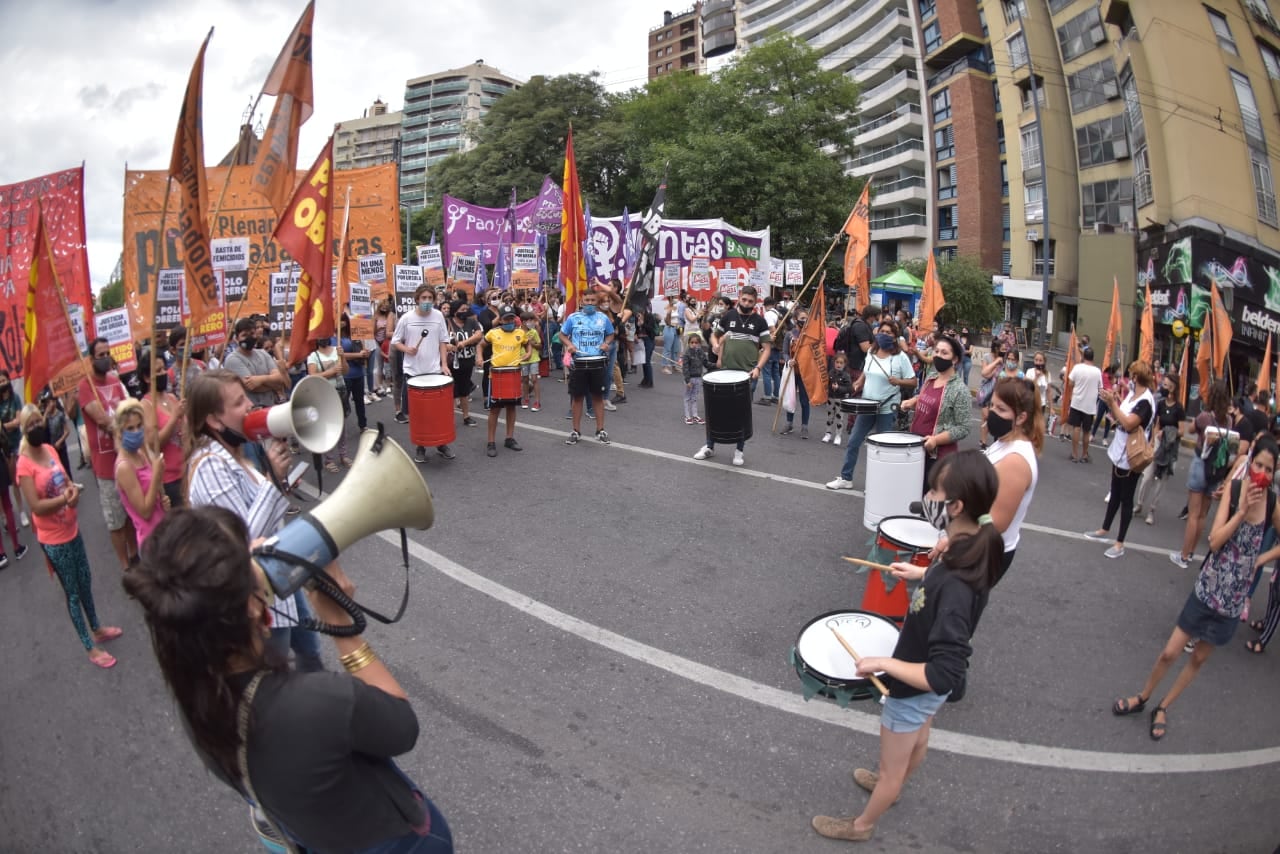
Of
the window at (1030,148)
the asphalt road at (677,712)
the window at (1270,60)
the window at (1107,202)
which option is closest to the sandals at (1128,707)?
the asphalt road at (677,712)

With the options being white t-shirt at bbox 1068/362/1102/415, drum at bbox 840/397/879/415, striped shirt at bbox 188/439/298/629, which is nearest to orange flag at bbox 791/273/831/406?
drum at bbox 840/397/879/415

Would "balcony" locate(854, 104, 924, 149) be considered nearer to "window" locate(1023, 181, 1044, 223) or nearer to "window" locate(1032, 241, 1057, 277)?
"window" locate(1023, 181, 1044, 223)

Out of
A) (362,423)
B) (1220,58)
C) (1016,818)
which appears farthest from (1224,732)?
(1220,58)

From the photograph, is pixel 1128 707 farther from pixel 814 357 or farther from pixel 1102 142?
pixel 1102 142

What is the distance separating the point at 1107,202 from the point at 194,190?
3611cm

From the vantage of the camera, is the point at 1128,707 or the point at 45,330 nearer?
the point at 1128,707

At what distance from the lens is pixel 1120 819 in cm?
335

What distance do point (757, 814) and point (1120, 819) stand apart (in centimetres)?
164

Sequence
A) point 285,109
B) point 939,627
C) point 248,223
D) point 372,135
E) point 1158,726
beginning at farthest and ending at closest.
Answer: point 372,135 < point 248,223 < point 285,109 < point 1158,726 < point 939,627

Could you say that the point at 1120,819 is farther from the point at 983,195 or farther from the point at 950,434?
the point at 983,195

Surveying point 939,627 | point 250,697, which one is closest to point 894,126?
point 939,627

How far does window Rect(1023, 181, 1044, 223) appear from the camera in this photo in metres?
36.2

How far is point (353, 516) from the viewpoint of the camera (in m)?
2.00

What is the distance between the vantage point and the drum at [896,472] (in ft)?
19.6
